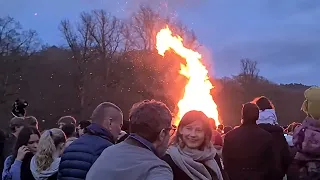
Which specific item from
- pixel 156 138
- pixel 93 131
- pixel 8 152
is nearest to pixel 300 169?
pixel 93 131

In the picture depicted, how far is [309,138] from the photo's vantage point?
621 cm

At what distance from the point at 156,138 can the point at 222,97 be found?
1537 inches

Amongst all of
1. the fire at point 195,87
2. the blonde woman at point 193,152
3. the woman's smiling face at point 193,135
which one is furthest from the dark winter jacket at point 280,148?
the fire at point 195,87

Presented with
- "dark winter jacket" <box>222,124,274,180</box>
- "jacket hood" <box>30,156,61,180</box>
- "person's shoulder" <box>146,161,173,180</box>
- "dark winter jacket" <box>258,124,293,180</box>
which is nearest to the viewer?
"person's shoulder" <box>146,161,173,180</box>

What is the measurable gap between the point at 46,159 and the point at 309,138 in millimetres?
2942

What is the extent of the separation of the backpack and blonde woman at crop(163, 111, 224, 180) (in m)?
1.73

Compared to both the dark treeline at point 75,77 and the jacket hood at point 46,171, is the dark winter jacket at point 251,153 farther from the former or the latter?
the dark treeline at point 75,77

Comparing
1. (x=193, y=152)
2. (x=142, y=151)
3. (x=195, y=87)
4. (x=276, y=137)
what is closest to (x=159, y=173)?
(x=142, y=151)

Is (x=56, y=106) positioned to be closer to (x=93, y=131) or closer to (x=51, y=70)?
(x=51, y=70)

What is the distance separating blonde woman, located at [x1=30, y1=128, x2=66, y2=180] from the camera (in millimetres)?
5762

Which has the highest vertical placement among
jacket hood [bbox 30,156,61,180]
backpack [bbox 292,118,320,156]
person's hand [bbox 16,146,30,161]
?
backpack [bbox 292,118,320,156]

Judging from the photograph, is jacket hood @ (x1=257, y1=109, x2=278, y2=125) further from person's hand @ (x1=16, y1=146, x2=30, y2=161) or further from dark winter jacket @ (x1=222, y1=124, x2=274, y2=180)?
person's hand @ (x1=16, y1=146, x2=30, y2=161)

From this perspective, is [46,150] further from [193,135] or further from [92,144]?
[193,135]

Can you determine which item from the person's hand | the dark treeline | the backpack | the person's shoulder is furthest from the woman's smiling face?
the dark treeline
